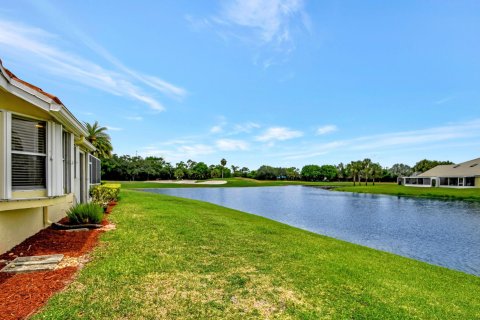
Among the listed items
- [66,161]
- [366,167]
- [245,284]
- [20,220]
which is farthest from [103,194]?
[366,167]

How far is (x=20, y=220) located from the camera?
20.6 feet

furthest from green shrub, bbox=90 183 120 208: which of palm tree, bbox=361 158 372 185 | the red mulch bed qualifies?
palm tree, bbox=361 158 372 185

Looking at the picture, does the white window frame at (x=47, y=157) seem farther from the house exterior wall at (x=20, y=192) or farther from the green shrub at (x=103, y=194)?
the green shrub at (x=103, y=194)

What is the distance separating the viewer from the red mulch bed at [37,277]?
3615 mm

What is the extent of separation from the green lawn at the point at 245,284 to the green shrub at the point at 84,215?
1556mm

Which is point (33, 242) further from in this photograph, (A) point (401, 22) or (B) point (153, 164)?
(B) point (153, 164)

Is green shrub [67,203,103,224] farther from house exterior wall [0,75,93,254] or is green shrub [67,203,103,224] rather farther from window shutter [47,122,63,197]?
window shutter [47,122,63,197]

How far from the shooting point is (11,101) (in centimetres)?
533

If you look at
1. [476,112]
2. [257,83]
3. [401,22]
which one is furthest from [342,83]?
[476,112]

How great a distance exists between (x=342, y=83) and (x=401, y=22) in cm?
1446

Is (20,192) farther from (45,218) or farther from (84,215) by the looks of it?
(84,215)

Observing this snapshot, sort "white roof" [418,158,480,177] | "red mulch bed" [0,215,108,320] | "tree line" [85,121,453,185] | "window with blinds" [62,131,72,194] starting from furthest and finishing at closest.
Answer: "tree line" [85,121,453,185] < "white roof" [418,158,480,177] < "window with blinds" [62,131,72,194] < "red mulch bed" [0,215,108,320]

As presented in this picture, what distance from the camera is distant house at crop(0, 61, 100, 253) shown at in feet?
16.7

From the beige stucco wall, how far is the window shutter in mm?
261
